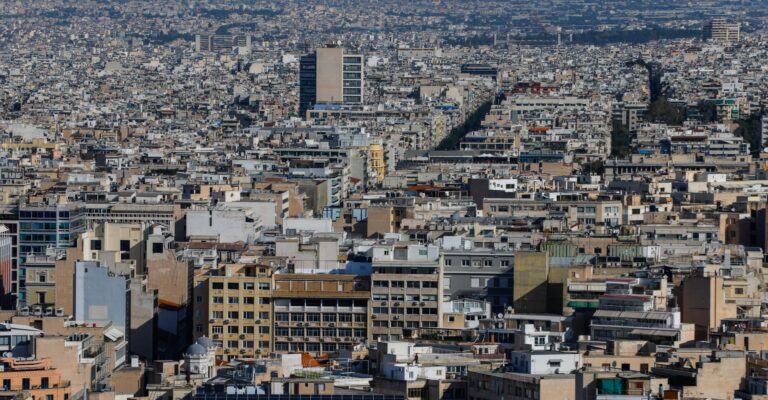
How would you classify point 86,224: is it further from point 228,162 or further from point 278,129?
point 278,129

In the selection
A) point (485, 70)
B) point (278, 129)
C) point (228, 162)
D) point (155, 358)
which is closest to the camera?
point (155, 358)

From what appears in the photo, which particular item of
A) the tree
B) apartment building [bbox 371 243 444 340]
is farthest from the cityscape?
the tree

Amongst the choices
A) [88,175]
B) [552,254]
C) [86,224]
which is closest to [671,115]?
[88,175]

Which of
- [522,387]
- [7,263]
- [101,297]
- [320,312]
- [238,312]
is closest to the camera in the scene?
[522,387]

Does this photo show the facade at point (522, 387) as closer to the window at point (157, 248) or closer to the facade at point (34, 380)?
the facade at point (34, 380)

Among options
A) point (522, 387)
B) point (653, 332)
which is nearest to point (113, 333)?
point (653, 332)

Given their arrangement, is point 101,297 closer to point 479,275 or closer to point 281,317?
point 281,317

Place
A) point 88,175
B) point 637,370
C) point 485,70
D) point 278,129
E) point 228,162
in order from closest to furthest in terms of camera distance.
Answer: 1. point 637,370
2. point 88,175
3. point 228,162
4. point 278,129
5. point 485,70
